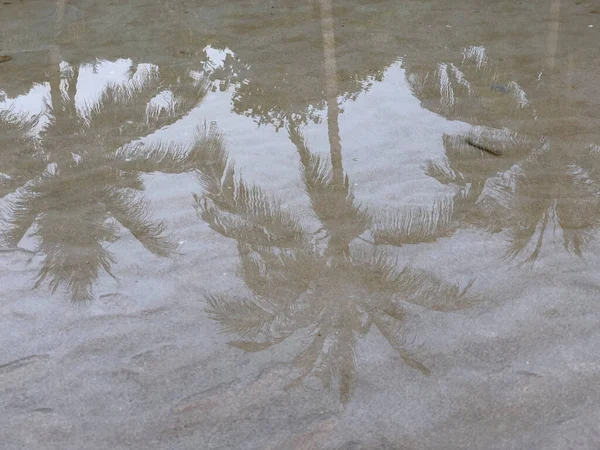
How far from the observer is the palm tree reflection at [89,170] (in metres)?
4.07

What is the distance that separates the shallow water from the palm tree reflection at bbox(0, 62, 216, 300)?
2 cm

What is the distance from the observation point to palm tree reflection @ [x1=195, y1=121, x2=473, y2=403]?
326 cm

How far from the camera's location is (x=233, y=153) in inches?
207

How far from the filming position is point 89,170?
4.98 metres

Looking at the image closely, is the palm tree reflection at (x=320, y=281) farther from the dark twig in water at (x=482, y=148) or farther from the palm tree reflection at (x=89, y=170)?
the dark twig in water at (x=482, y=148)

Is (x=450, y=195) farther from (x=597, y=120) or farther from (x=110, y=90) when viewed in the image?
(x=110, y=90)

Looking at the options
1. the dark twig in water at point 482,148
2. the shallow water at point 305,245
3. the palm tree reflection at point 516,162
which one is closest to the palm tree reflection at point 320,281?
the shallow water at point 305,245

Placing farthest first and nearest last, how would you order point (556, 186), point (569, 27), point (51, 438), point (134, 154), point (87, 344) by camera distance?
point (569, 27)
point (134, 154)
point (556, 186)
point (87, 344)
point (51, 438)

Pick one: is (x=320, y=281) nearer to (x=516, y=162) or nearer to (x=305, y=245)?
(x=305, y=245)

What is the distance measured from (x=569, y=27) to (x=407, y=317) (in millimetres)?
5547

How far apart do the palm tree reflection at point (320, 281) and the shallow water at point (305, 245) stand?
0.05 ft

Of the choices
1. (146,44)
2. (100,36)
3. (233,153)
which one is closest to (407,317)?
(233,153)

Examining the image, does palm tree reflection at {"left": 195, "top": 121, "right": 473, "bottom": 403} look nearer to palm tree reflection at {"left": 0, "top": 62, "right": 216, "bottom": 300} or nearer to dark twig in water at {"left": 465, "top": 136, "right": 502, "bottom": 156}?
palm tree reflection at {"left": 0, "top": 62, "right": 216, "bottom": 300}

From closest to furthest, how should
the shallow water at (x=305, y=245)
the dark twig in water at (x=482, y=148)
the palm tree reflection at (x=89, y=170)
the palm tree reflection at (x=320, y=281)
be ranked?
1. the shallow water at (x=305, y=245)
2. the palm tree reflection at (x=320, y=281)
3. the palm tree reflection at (x=89, y=170)
4. the dark twig in water at (x=482, y=148)
